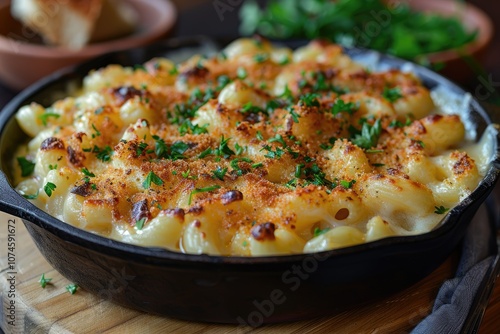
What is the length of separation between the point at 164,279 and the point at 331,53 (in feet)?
6.01

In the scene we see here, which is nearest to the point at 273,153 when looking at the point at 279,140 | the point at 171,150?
the point at 279,140

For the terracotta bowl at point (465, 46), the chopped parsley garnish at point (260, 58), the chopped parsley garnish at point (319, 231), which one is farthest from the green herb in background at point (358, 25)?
the chopped parsley garnish at point (319, 231)

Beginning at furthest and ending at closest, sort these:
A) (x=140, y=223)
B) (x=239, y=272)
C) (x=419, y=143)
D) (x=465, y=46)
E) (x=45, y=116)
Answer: (x=465, y=46)
(x=45, y=116)
(x=419, y=143)
(x=140, y=223)
(x=239, y=272)

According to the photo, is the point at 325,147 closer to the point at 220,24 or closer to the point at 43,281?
the point at 43,281

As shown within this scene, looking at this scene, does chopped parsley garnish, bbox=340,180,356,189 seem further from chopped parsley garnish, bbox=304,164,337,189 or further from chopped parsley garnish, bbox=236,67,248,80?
chopped parsley garnish, bbox=236,67,248,80

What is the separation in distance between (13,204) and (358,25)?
3.13 m

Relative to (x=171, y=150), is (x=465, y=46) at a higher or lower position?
lower

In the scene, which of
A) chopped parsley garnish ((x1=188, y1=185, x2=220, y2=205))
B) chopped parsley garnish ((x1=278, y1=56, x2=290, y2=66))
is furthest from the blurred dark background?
chopped parsley garnish ((x1=188, y1=185, x2=220, y2=205))

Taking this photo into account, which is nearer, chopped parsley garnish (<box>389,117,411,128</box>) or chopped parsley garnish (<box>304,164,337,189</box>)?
chopped parsley garnish (<box>304,164,337,189</box>)

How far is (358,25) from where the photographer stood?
468 centimetres

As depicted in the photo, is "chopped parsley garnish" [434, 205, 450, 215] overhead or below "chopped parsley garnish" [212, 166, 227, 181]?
below

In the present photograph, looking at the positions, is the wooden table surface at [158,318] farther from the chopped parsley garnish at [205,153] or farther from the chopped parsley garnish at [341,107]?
the chopped parsley garnish at [341,107]

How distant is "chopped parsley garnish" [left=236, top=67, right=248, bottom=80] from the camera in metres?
3.26

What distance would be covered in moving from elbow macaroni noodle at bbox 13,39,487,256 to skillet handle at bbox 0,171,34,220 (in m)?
0.17
